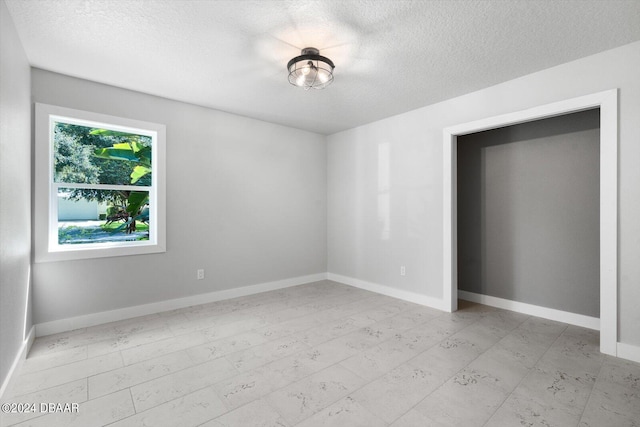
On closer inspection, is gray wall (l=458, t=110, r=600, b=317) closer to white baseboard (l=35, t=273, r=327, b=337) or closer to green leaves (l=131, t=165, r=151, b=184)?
white baseboard (l=35, t=273, r=327, b=337)

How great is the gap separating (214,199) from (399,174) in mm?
2630

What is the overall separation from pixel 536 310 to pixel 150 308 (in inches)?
182

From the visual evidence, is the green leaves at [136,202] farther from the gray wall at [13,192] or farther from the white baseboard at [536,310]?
the white baseboard at [536,310]

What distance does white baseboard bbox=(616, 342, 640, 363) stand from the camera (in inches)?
96.8

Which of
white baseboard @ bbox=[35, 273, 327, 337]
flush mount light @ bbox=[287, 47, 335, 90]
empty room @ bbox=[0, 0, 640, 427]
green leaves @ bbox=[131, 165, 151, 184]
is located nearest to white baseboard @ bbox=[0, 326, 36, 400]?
empty room @ bbox=[0, 0, 640, 427]

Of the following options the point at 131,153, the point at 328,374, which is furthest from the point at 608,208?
the point at 131,153

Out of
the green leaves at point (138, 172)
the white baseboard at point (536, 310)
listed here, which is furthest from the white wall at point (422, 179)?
the green leaves at point (138, 172)

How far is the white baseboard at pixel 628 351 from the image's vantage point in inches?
96.8

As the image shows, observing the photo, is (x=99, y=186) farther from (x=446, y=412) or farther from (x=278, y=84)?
(x=446, y=412)

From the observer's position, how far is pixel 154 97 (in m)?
3.65

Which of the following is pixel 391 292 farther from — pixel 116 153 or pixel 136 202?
pixel 116 153

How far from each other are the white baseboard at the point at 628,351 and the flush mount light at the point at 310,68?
3.39m

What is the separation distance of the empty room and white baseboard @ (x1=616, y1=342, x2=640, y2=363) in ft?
0.05

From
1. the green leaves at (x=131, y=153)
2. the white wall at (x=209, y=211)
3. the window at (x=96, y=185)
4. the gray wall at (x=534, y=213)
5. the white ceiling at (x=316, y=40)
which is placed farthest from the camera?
the green leaves at (x=131, y=153)
